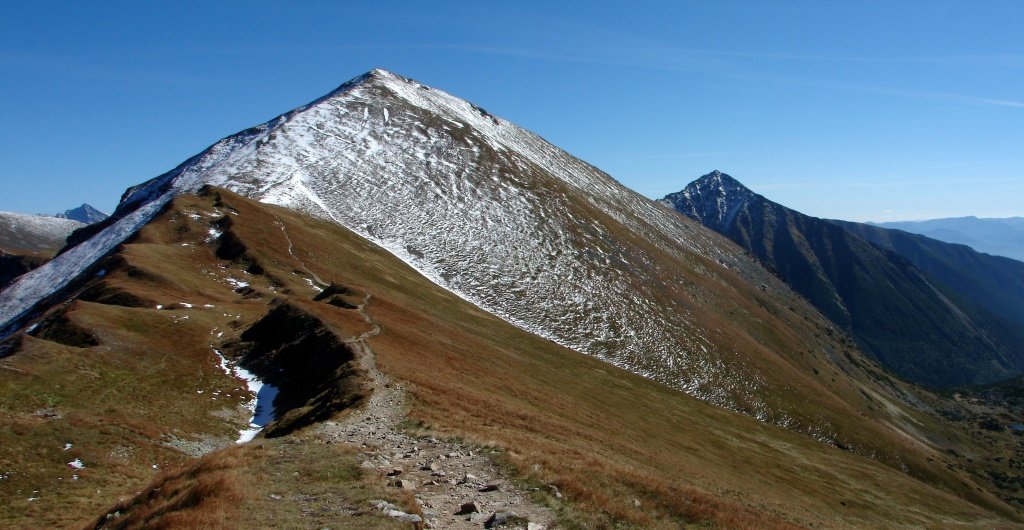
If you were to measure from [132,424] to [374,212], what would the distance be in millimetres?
91727

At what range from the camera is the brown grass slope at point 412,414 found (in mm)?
20797

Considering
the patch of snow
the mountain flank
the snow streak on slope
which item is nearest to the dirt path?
the mountain flank

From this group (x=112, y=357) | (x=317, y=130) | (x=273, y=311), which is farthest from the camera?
(x=317, y=130)

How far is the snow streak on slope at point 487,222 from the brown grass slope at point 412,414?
1053 cm

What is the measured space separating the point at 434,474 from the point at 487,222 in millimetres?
108901

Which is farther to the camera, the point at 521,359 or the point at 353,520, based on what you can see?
the point at 521,359

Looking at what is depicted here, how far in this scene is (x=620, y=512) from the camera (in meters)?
17.6

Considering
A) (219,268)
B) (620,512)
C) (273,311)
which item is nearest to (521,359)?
(273,311)

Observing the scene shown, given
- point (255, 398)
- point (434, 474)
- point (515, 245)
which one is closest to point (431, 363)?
point (255, 398)

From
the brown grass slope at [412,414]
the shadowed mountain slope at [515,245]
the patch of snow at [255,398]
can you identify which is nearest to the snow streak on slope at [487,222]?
the shadowed mountain slope at [515,245]

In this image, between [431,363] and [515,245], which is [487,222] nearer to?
[515,245]

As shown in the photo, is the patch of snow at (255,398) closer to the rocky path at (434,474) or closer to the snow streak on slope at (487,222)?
the rocky path at (434,474)

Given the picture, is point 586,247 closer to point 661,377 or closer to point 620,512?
point 661,377

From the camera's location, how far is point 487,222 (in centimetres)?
12775
